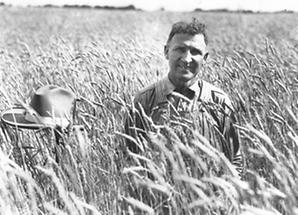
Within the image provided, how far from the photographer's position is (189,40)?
3094 millimetres

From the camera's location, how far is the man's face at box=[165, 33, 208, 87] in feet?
9.98

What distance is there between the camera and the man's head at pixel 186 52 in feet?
9.99

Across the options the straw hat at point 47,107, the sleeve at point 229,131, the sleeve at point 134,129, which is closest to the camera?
the sleeve at point 134,129

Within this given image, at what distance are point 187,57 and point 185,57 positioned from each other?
0.01 metres

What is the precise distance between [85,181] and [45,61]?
3209 mm

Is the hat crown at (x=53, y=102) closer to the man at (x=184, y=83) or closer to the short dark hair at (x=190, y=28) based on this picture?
the man at (x=184, y=83)

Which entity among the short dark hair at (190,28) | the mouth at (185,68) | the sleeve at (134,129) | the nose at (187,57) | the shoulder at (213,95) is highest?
the short dark hair at (190,28)

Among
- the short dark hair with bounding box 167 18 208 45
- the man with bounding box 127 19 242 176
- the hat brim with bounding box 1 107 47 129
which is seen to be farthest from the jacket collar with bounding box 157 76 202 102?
the hat brim with bounding box 1 107 47 129

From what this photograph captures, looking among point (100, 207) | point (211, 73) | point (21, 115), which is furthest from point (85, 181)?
point (211, 73)

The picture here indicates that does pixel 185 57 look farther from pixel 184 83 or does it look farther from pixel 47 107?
pixel 47 107

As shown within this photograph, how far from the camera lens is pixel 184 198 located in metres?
2.09

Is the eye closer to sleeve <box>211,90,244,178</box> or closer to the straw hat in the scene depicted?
sleeve <box>211,90,244,178</box>

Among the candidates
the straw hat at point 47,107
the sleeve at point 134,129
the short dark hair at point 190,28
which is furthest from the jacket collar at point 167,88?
the straw hat at point 47,107

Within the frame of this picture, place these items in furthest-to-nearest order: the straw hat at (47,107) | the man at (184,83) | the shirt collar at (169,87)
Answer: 1. the shirt collar at (169,87)
2. the man at (184,83)
3. the straw hat at (47,107)
